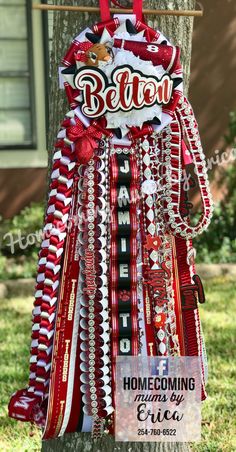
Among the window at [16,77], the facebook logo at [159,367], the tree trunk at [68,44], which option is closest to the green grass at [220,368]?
the tree trunk at [68,44]

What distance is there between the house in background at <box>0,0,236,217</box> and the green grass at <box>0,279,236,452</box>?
158cm

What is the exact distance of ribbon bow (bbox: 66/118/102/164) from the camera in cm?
219

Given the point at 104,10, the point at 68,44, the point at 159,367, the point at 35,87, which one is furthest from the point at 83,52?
the point at 35,87

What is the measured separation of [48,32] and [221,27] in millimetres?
1602

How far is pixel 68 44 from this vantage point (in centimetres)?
242

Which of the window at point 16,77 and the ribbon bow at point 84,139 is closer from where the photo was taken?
the ribbon bow at point 84,139

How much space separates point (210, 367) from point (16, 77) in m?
3.87

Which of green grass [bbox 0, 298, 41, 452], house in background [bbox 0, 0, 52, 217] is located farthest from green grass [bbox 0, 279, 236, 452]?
house in background [bbox 0, 0, 52, 217]

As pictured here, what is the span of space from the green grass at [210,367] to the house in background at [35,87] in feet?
5.19

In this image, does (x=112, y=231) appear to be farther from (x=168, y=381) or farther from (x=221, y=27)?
(x=221, y=27)

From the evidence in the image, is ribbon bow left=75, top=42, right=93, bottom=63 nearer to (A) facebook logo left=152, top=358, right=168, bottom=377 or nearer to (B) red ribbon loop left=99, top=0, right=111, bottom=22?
(B) red ribbon loop left=99, top=0, right=111, bottom=22

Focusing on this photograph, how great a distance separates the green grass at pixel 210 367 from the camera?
11.1 ft

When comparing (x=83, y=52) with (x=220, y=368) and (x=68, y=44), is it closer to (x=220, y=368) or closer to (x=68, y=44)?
(x=68, y=44)

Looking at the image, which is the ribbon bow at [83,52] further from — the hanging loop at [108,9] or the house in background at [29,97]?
the house in background at [29,97]
